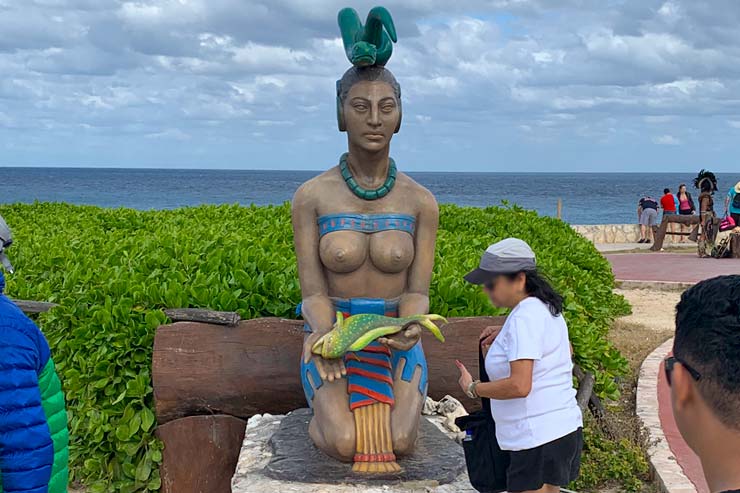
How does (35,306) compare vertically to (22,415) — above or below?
below

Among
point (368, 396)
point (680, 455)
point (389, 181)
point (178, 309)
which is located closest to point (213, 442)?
point (178, 309)

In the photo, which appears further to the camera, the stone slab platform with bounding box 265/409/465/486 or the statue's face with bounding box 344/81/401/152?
the statue's face with bounding box 344/81/401/152

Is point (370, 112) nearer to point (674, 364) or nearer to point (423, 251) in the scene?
point (423, 251)

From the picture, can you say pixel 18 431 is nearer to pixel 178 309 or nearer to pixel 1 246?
pixel 1 246

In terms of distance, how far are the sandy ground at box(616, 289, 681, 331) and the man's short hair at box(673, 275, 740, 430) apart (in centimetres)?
764

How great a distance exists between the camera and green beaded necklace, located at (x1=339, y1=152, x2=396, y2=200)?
3.79 meters

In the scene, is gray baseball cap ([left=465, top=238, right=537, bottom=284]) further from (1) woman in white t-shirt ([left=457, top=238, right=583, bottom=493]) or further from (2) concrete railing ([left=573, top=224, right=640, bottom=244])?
(2) concrete railing ([left=573, top=224, right=640, bottom=244])

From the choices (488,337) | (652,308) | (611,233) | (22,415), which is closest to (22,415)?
(22,415)

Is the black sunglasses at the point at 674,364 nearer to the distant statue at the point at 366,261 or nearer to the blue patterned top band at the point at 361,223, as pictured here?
the distant statue at the point at 366,261

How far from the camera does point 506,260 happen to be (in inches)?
120

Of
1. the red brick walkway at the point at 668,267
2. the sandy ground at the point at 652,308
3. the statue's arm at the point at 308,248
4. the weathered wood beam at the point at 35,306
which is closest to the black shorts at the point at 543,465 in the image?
the statue's arm at the point at 308,248

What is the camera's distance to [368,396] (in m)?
3.63

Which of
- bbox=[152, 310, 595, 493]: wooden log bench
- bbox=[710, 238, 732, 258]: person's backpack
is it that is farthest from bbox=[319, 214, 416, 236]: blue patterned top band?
bbox=[710, 238, 732, 258]: person's backpack

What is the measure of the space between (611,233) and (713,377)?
19367mm
